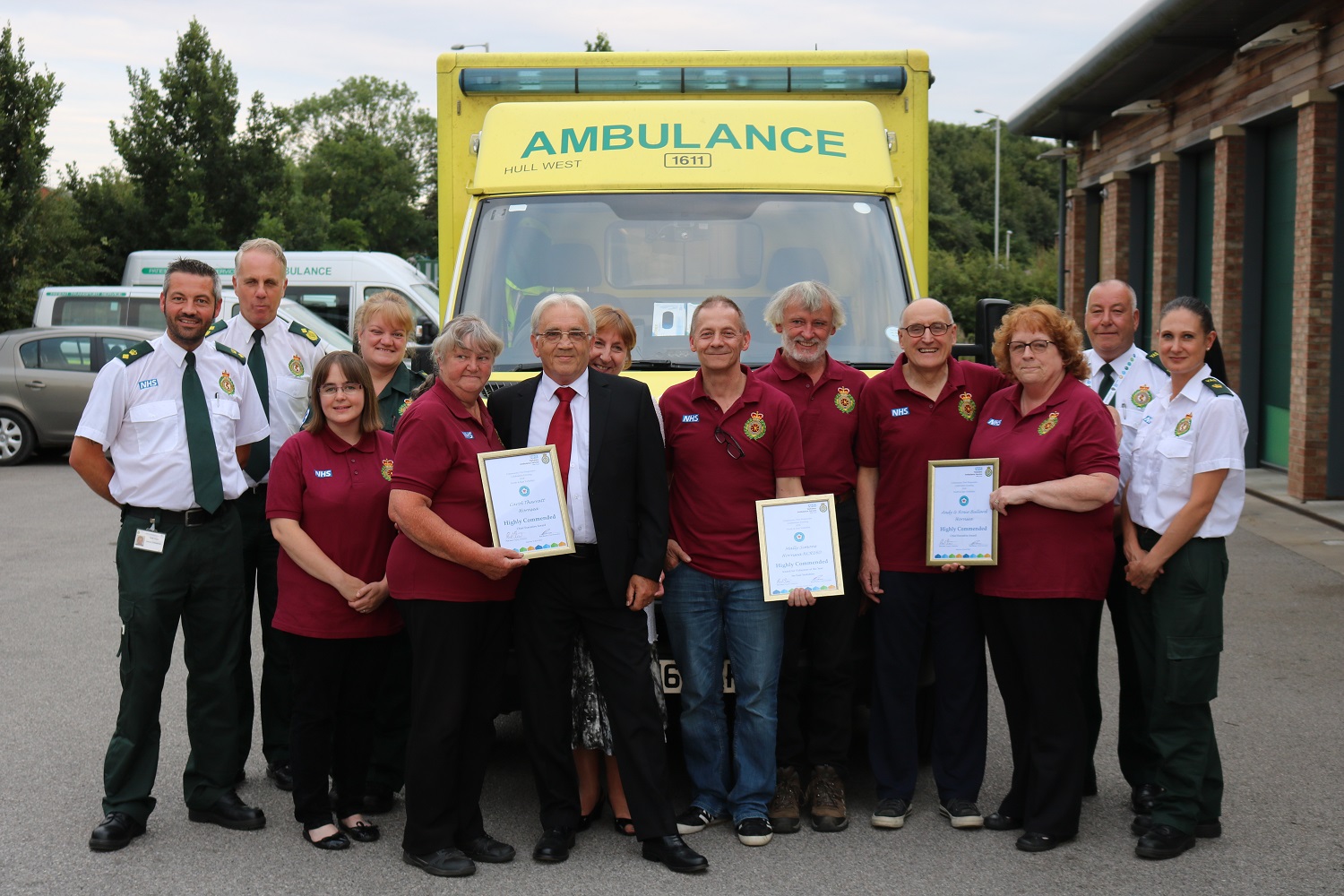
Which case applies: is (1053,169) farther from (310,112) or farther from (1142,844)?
(1142,844)

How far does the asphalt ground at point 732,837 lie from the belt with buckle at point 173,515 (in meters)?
1.16

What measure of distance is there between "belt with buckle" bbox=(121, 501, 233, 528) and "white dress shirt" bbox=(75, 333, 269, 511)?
0.02m

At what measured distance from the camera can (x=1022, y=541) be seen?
495 centimetres

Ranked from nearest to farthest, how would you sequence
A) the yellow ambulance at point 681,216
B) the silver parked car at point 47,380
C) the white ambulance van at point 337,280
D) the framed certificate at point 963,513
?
the framed certificate at point 963,513
the yellow ambulance at point 681,216
the silver parked car at point 47,380
the white ambulance van at point 337,280

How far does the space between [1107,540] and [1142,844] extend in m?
1.07

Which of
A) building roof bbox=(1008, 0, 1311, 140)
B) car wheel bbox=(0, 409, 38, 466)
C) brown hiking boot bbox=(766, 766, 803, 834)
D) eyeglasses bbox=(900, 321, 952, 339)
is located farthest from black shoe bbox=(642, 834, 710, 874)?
car wheel bbox=(0, 409, 38, 466)

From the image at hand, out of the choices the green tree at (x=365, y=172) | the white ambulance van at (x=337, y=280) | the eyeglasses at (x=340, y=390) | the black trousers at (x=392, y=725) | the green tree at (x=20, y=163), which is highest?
the green tree at (x=365, y=172)

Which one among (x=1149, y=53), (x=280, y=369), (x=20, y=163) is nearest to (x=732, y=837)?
(x=280, y=369)

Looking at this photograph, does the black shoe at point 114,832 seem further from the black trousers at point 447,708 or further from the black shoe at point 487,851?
the black shoe at point 487,851

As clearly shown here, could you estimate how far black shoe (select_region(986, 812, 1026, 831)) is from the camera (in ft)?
16.8

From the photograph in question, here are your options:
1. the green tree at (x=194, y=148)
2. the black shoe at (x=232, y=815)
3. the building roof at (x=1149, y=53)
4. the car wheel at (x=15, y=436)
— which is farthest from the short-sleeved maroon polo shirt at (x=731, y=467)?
the green tree at (x=194, y=148)

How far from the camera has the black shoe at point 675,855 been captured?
4742 mm

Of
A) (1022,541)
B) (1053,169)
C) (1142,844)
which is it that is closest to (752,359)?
(1022,541)

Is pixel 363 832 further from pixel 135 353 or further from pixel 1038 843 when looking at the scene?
pixel 1038 843
